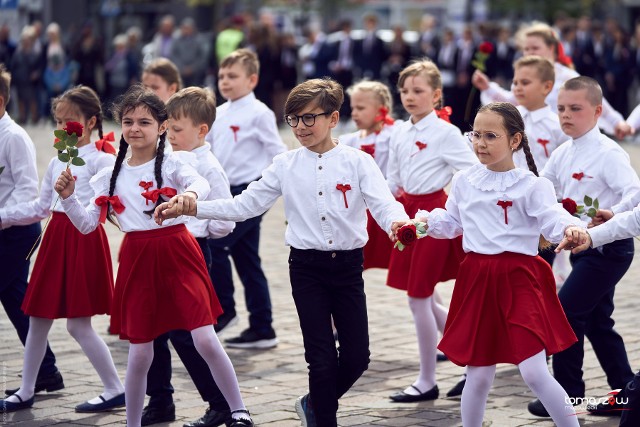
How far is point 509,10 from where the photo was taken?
37.1m

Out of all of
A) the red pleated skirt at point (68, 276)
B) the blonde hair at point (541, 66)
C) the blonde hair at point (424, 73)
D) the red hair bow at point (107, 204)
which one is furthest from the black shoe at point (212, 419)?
the blonde hair at point (541, 66)

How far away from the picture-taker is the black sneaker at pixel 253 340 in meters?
8.23

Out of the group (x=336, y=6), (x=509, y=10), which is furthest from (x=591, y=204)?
(x=336, y=6)

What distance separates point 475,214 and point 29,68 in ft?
70.6

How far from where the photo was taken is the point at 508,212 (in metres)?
5.60

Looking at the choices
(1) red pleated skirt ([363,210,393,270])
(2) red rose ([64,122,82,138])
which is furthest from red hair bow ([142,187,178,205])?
(1) red pleated skirt ([363,210,393,270])

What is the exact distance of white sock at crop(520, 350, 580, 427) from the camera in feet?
17.9

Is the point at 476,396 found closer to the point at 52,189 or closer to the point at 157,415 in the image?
the point at 157,415

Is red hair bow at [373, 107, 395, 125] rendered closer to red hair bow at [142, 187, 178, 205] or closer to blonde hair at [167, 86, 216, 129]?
blonde hair at [167, 86, 216, 129]

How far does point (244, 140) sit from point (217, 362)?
115 inches

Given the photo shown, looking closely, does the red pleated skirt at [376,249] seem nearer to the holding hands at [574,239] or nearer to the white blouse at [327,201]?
the white blouse at [327,201]

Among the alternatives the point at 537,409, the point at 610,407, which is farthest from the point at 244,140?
the point at 610,407

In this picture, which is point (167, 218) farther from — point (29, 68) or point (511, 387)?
point (29, 68)

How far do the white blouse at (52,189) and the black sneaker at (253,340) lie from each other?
1.89m
